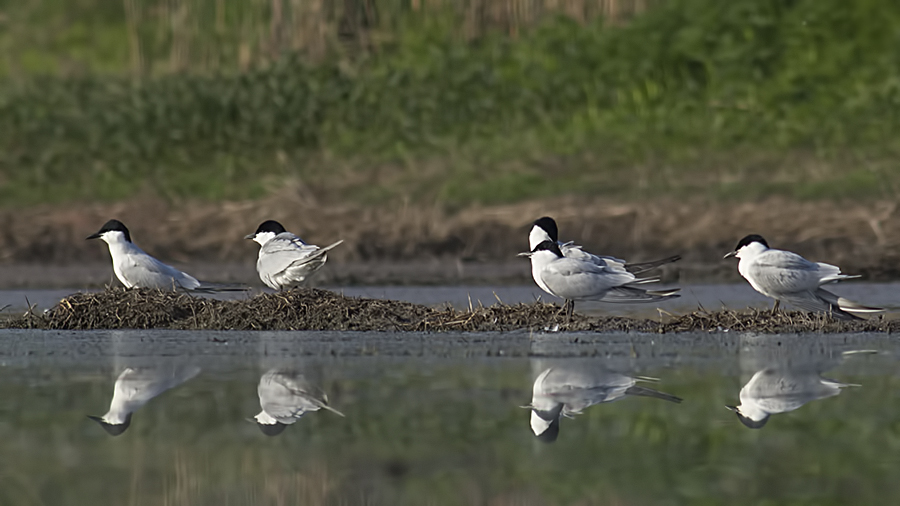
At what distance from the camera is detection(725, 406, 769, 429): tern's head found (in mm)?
6656

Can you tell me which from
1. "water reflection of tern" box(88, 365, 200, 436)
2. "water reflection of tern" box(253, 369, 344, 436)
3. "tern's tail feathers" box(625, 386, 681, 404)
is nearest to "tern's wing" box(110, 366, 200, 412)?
"water reflection of tern" box(88, 365, 200, 436)

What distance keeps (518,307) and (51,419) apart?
15.5ft

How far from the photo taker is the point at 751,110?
19172 millimetres

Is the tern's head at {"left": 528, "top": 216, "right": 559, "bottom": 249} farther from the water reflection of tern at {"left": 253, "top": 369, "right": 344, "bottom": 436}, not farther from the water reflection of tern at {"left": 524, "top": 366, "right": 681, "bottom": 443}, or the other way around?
the water reflection of tern at {"left": 253, "top": 369, "right": 344, "bottom": 436}

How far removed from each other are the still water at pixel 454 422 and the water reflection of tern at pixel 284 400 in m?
0.02

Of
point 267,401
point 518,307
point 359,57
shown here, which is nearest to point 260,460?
point 267,401

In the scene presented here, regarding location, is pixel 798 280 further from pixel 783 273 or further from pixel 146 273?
pixel 146 273

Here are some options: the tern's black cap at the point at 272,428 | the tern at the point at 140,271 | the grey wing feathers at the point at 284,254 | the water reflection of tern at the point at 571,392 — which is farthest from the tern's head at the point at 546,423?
the tern at the point at 140,271

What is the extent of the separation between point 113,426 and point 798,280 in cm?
557

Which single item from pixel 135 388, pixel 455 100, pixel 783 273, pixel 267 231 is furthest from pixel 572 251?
pixel 455 100

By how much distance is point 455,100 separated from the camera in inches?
792

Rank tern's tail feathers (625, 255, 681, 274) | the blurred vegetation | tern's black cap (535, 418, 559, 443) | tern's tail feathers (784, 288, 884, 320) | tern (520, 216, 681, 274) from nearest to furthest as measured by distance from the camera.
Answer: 1. tern's black cap (535, 418, 559, 443)
2. tern's tail feathers (784, 288, 884, 320)
3. tern (520, 216, 681, 274)
4. tern's tail feathers (625, 255, 681, 274)
5. the blurred vegetation

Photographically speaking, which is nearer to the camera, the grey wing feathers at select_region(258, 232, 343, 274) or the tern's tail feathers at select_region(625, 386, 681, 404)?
the tern's tail feathers at select_region(625, 386, 681, 404)

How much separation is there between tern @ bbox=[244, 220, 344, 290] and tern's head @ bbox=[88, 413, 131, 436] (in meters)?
4.83
